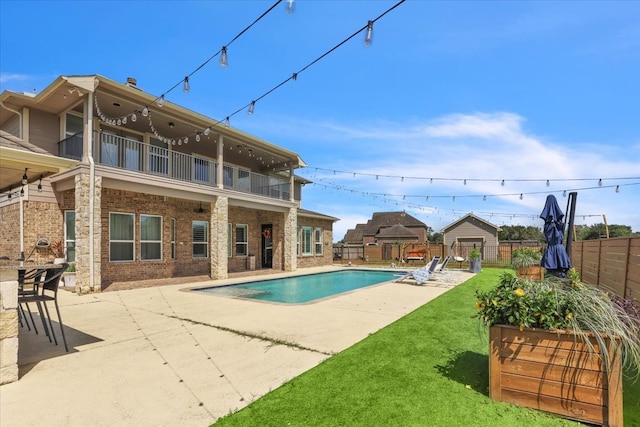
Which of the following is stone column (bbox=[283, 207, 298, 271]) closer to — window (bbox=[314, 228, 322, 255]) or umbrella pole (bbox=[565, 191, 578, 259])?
window (bbox=[314, 228, 322, 255])

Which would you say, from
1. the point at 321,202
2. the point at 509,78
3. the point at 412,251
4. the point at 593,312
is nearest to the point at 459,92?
the point at 509,78

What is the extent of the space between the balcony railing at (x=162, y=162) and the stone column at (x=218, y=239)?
118 cm

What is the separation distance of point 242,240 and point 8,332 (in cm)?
1358

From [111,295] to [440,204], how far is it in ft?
65.7

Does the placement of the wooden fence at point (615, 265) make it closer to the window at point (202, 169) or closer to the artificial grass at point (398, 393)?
the artificial grass at point (398, 393)

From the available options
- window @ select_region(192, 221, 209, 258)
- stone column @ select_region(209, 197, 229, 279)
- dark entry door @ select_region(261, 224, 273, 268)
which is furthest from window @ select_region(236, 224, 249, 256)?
stone column @ select_region(209, 197, 229, 279)

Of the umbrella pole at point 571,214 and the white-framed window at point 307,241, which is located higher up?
the umbrella pole at point 571,214

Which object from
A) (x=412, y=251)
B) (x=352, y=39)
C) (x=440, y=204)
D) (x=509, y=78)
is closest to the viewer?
(x=352, y=39)

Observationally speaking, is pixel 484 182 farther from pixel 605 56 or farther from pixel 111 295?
pixel 111 295

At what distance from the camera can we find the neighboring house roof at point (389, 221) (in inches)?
1754

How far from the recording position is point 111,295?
30.0 feet

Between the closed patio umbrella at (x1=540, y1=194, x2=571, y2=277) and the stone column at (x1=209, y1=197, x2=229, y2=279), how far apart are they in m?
10.9

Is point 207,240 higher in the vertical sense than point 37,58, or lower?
lower

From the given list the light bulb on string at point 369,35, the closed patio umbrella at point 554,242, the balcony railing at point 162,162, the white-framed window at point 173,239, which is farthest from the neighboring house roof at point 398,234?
the light bulb on string at point 369,35
